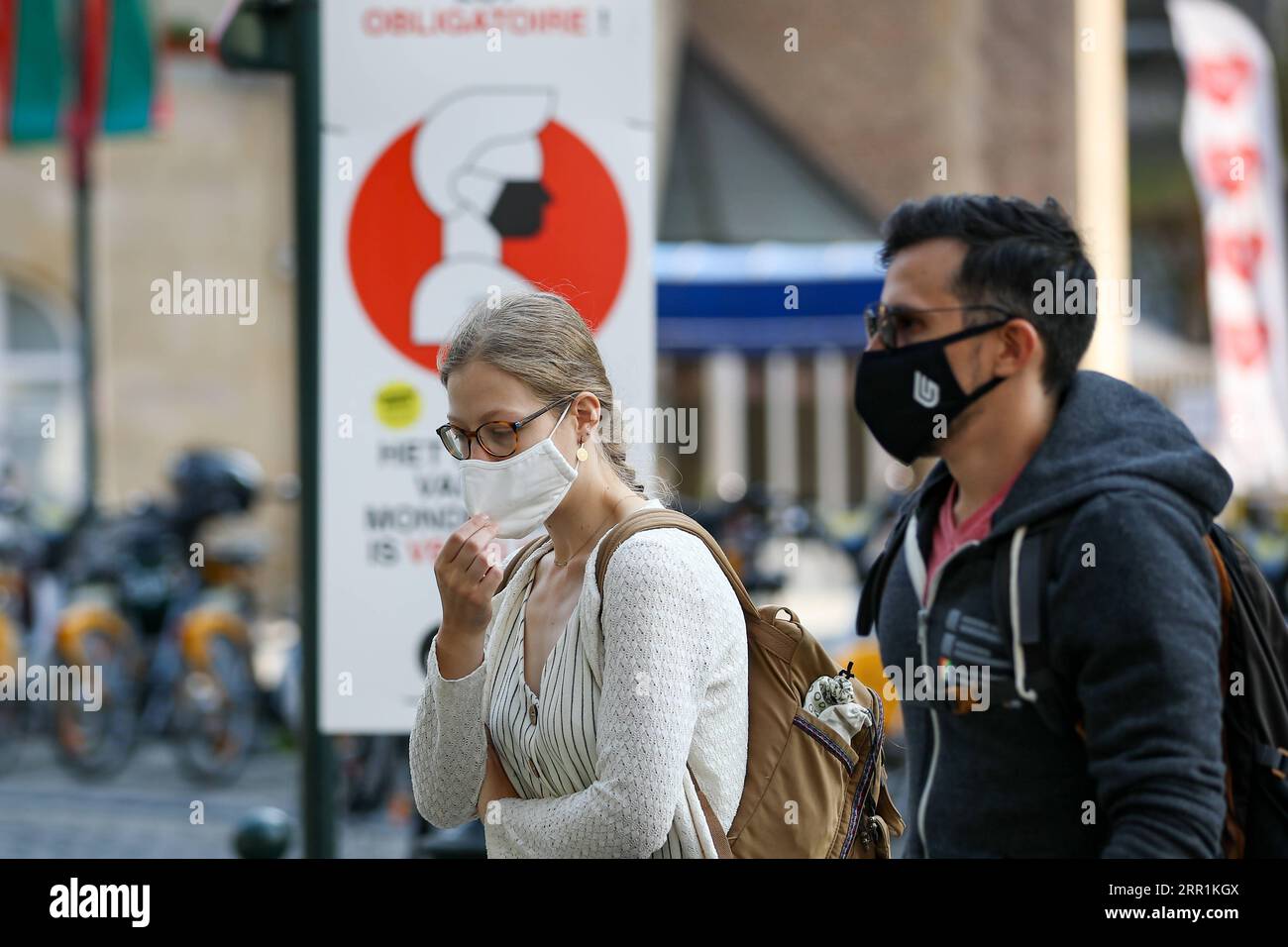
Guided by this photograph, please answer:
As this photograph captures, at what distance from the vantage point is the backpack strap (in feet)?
6.72

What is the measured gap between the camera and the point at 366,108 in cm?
378

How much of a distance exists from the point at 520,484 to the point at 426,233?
170cm

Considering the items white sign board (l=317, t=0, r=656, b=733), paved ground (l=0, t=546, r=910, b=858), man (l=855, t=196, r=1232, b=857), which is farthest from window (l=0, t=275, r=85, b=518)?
man (l=855, t=196, r=1232, b=857)

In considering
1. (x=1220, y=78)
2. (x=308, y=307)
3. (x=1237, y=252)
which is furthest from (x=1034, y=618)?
(x=1220, y=78)

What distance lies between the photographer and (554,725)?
6.75 feet

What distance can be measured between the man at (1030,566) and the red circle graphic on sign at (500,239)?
1174 millimetres

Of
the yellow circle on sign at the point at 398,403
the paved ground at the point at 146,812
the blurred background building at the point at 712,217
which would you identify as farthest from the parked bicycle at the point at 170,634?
the yellow circle on sign at the point at 398,403

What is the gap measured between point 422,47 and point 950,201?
1.66m

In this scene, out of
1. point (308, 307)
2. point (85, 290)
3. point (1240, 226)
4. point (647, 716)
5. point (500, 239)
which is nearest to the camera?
point (647, 716)

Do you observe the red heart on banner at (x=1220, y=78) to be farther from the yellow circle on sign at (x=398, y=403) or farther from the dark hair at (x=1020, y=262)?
the dark hair at (x=1020, y=262)

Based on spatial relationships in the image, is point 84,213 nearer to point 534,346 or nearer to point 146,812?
point 146,812

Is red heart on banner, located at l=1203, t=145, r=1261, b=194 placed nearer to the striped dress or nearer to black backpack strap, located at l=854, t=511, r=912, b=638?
black backpack strap, located at l=854, t=511, r=912, b=638

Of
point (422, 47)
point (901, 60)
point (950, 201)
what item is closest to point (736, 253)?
point (901, 60)
